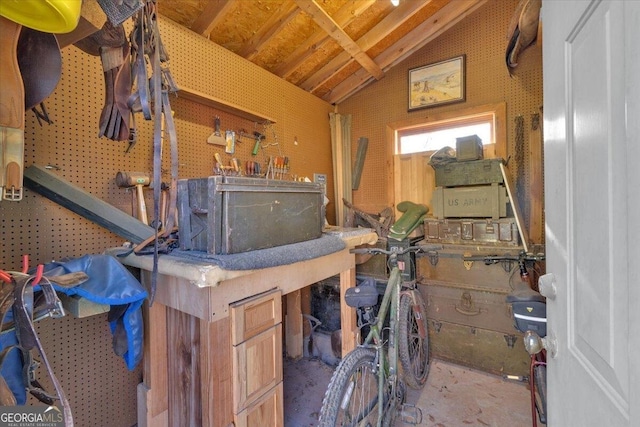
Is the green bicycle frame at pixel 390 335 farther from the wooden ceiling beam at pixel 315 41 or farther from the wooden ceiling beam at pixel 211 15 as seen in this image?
the wooden ceiling beam at pixel 315 41

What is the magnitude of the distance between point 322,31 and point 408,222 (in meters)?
1.91

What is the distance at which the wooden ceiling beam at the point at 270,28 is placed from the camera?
231 centimetres

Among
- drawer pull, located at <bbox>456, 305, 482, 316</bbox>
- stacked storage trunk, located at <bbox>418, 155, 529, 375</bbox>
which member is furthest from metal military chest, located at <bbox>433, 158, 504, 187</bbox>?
drawer pull, located at <bbox>456, 305, 482, 316</bbox>

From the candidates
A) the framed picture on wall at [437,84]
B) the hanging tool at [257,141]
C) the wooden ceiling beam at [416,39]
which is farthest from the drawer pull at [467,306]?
the wooden ceiling beam at [416,39]

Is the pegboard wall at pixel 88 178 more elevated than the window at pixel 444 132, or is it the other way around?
the window at pixel 444 132

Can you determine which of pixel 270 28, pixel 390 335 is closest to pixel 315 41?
pixel 270 28

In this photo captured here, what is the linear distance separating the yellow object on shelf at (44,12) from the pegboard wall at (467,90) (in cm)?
273

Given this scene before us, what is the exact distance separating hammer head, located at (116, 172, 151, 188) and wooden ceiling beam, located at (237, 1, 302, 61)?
4.85 ft

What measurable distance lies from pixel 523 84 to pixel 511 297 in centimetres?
237

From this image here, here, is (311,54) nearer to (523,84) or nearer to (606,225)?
(523,84)

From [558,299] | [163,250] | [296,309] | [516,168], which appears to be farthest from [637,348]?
[516,168]

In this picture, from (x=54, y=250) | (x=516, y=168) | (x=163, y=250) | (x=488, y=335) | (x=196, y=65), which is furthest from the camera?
(x=516, y=168)

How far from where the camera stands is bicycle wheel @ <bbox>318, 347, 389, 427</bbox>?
4.08 feet

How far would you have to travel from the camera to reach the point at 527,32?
1755mm
